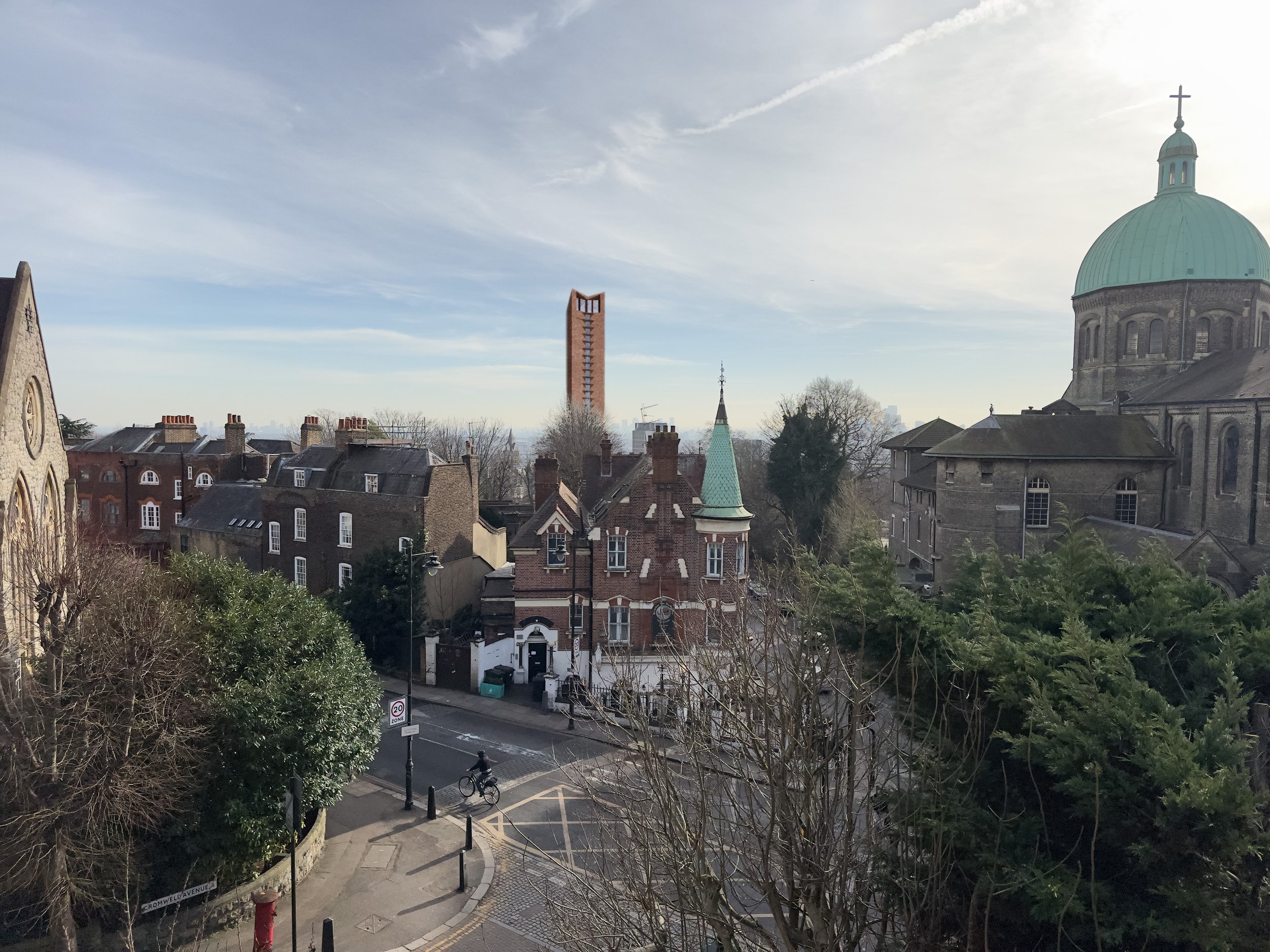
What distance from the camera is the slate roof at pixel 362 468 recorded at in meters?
33.4

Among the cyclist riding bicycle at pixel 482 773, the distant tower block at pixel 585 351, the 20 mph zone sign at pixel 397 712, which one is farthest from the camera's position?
the distant tower block at pixel 585 351

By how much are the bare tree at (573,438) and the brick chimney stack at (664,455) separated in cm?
3208

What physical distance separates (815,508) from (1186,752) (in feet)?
147

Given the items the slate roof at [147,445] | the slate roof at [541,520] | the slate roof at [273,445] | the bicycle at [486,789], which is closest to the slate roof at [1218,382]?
the slate roof at [541,520]

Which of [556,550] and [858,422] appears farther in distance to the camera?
[858,422]

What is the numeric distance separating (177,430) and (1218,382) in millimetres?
58082

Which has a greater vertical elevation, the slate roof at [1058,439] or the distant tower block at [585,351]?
the distant tower block at [585,351]

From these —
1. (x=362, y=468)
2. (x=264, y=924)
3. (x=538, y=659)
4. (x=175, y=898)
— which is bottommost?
(x=264, y=924)

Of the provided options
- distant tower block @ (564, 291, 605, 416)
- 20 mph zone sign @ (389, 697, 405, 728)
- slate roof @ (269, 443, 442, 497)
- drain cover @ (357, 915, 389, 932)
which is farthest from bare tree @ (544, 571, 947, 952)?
distant tower block @ (564, 291, 605, 416)

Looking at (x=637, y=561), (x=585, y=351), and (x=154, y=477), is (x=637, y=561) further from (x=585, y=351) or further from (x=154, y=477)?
(x=585, y=351)

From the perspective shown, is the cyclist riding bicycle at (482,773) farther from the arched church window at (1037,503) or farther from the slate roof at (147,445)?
the slate roof at (147,445)

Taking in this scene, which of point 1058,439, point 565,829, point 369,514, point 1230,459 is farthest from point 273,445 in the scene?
point 1230,459

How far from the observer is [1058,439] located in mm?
36906

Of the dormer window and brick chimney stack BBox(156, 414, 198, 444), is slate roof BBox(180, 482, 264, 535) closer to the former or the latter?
brick chimney stack BBox(156, 414, 198, 444)
